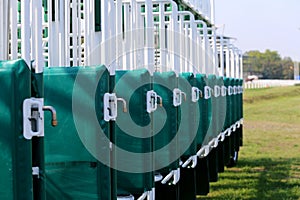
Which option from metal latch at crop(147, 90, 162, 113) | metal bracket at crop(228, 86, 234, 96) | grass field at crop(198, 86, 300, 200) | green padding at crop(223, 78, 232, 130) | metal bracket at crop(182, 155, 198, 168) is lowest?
grass field at crop(198, 86, 300, 200)

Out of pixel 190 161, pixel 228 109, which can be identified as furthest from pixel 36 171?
pixel 228 109

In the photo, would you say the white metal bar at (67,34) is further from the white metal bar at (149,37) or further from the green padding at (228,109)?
the green padding at (228,109)

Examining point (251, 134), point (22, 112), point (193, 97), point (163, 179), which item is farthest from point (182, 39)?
point (251, 134)

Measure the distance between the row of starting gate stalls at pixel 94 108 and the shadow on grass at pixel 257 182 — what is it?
6.60 ft

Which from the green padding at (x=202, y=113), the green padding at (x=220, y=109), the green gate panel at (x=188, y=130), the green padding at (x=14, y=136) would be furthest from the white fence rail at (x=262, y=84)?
the green padding at (x=14, y=136)

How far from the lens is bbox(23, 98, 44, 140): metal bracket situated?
6.71 ft

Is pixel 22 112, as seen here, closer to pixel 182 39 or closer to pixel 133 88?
pixel 133 88

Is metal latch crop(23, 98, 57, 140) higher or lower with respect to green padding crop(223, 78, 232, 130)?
higher

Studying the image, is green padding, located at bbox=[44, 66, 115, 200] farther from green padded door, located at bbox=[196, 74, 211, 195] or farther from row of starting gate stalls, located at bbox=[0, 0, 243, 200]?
green padded door, located at bbox=[196, 74, 211, 195]

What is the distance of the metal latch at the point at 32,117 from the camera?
2.04m

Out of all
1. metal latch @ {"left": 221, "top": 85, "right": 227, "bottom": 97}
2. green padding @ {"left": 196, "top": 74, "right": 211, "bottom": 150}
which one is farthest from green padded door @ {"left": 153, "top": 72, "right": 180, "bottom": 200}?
metal latch @ {"left": 221, "top": 85, "right": 227, "bottom": 97}

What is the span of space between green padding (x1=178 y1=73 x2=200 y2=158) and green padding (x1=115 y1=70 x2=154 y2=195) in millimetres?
1137

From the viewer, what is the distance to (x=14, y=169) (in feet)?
6.68

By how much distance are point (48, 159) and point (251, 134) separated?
1385cm
